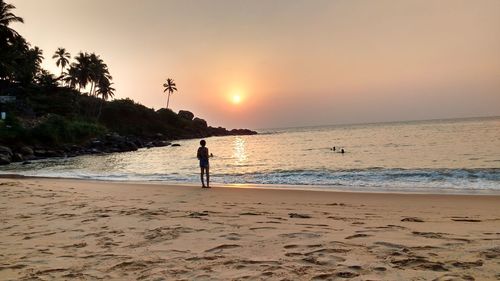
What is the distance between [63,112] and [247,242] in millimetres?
71112

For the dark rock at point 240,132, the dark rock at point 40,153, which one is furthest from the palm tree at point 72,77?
the dark rock at point 240,132

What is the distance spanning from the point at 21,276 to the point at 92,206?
221 inches

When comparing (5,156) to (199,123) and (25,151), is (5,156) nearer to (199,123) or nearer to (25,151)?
(25,151)

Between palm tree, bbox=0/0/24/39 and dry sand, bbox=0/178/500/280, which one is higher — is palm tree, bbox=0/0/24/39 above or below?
above

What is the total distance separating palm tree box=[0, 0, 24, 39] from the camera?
4625 centimetres

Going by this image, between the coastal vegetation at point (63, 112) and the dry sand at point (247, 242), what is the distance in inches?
1296

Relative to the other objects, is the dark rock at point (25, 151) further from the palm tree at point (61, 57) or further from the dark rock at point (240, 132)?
the dark rock at point (240, 132)

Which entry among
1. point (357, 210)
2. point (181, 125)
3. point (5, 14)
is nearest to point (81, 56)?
point (5, 14)

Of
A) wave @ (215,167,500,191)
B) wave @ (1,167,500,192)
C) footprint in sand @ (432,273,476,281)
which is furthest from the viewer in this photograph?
wave @ (215,167,500,191)

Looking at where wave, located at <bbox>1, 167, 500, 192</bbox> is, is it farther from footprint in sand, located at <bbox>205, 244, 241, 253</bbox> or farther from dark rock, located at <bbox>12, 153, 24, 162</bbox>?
dark rock, located at <bbox>12, 153, 24, 162</bbox>

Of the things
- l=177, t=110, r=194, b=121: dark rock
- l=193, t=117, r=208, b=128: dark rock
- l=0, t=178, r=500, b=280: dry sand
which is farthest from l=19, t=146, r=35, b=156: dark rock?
l=193, t=117, r=208, b=128: dark rock

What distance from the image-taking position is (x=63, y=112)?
2682 inches

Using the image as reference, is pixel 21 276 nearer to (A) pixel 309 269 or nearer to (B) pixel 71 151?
(A) pixel 309 269

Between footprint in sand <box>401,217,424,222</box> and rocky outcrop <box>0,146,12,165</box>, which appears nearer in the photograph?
footprint in sand <box>401,217,424,222</box>
